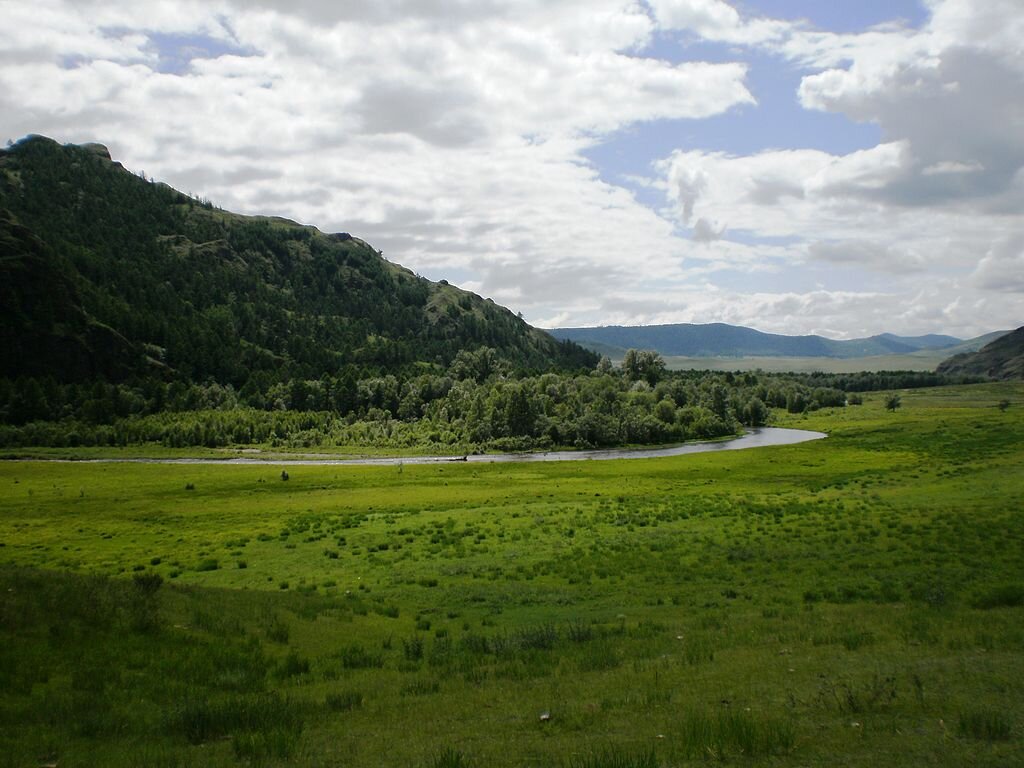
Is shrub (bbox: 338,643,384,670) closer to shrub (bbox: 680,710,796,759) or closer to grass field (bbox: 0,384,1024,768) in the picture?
grass field (bbox: 0,384,1024,768)

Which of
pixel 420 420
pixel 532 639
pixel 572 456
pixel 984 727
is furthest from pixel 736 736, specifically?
pixel 420 420

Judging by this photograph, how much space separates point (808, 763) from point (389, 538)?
112ft

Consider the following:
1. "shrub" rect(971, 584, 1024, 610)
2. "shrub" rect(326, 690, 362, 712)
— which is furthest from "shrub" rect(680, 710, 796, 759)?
"shrub" rect(971, 584, 1024, 610)

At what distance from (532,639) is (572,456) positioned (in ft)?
397

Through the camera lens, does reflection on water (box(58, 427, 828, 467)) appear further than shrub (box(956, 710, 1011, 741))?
Yes

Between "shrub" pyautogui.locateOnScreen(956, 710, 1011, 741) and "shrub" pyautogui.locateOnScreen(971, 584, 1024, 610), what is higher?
"shrub" pyautogui.locateOnScreen(956, 710, 1011, 741)

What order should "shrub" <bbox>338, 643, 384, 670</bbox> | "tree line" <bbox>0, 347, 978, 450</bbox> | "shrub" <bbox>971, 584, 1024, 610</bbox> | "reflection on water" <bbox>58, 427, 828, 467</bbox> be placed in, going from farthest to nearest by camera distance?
1. "tree line" <bbox>0, 347, 978, 450</bbox>
2. "reflection on water" <bbox>58, 427, 828, 467</bbox>
3. "shrub" <bbox>971, 584, 1024, 610</bbox>
4. "shrub" <bbox>338, 643, 384, 670</bbox>

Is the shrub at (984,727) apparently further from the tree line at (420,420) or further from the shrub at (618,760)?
the tree line at (420,420)

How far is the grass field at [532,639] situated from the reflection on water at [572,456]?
3044 inches

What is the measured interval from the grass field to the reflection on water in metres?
77.3

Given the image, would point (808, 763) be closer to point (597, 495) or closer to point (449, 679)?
point (449, 679)

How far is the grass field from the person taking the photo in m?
9.80

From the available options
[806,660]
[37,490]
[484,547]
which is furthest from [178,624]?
[37,490]

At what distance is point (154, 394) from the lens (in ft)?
642
